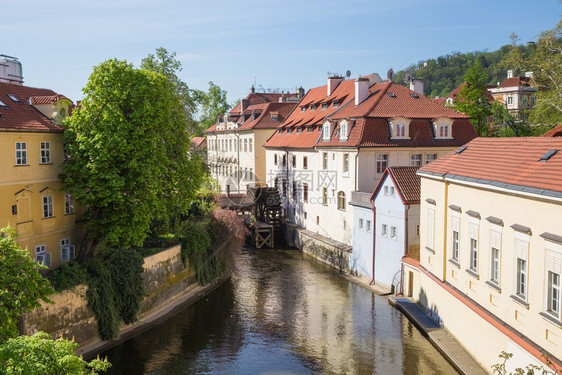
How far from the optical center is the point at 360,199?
27094 mm

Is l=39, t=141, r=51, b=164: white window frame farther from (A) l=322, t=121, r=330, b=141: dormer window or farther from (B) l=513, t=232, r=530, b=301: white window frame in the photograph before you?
(A) l=322, t=121, r=330, b=141: dormer window

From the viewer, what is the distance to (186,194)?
24.5 meters

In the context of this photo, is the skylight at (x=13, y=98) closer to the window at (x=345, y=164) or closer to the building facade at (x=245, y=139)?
the window at (x=345, y=164)

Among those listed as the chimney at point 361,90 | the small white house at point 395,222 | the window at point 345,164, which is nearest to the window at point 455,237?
the small white house at point 395,222

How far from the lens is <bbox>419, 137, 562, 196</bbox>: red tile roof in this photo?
12.4m

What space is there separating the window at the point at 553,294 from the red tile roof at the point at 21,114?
17338mm

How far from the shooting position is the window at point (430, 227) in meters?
19.3

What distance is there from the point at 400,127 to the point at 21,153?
63.5 ft

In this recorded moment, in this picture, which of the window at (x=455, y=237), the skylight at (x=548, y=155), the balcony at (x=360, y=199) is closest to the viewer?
the skylight at (x=548, y=155)

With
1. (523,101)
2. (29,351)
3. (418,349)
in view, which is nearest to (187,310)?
(418,349)

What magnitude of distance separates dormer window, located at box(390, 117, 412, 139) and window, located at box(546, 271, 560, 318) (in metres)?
18.9

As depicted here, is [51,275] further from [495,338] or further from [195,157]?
[495,338]

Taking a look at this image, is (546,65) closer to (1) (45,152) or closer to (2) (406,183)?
(2) (406,183)

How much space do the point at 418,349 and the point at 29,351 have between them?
41.6 feet
